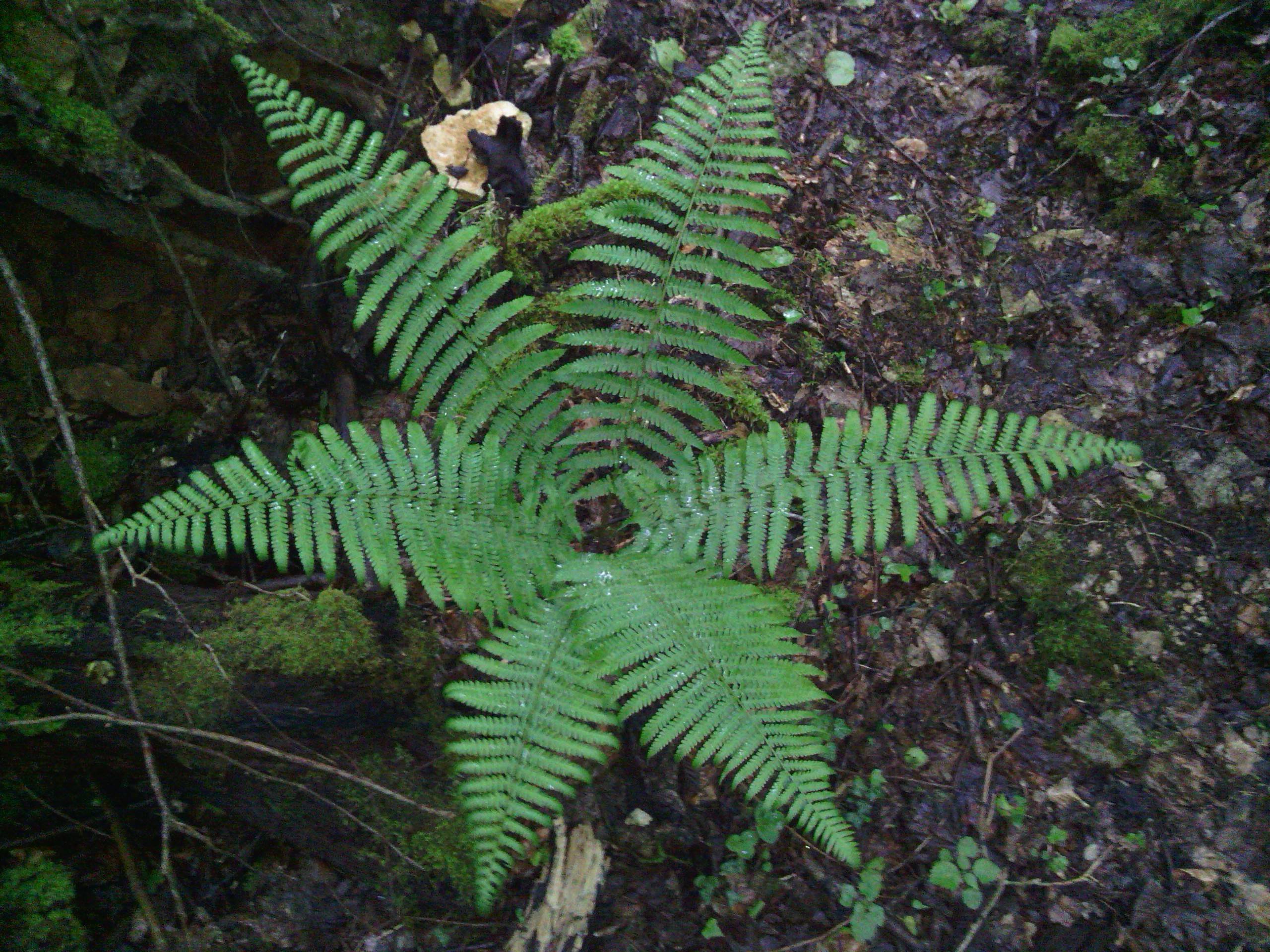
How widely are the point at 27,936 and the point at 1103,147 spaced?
214 inches

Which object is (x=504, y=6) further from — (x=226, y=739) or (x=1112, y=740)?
(x=1112, y=740)

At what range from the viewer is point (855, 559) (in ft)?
9.91

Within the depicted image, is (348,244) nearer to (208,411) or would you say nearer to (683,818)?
(208,411)

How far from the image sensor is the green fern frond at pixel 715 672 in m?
2.01

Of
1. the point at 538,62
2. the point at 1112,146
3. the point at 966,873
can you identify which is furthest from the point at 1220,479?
the point at 538,62

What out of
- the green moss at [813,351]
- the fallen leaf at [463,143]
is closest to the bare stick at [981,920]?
the green moss at [813,351]

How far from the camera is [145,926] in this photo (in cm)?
263

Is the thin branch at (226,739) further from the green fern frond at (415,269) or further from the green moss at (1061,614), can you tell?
the green moss at (1061,614)

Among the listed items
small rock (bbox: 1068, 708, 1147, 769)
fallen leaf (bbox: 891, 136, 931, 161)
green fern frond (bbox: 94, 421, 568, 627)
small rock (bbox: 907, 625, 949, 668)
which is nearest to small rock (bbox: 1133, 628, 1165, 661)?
small rock (bbox: 1068, 708, 1147, 769)

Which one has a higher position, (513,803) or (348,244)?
(348,244)

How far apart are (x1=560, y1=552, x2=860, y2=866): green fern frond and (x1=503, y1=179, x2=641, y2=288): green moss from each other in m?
1.49

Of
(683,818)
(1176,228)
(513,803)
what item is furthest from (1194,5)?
(513,803)

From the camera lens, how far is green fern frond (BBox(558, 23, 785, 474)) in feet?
8.21

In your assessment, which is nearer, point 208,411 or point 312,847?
point 312,847
